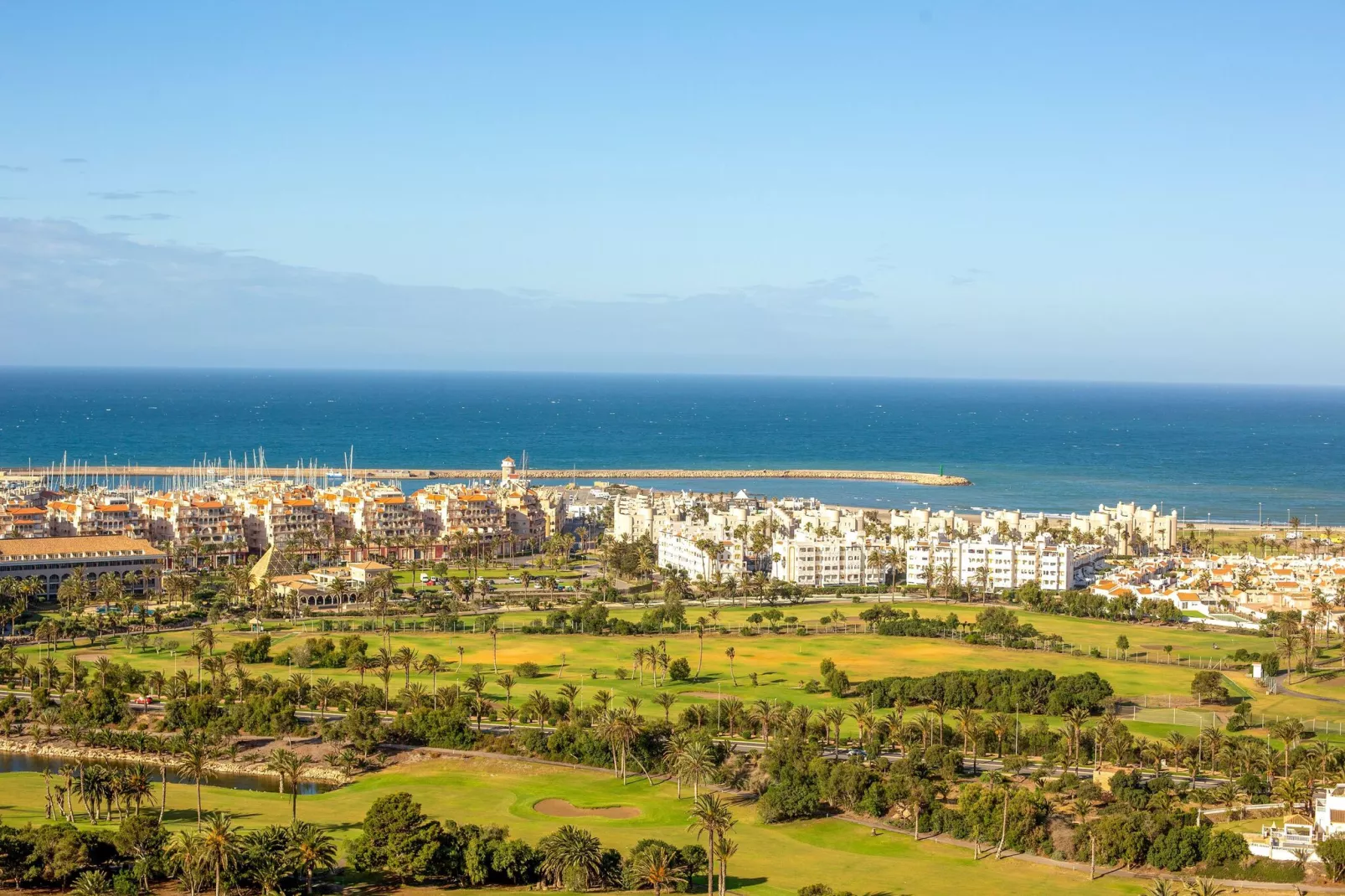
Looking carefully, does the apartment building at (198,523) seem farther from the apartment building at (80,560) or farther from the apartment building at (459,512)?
the apartment building at (459,512)

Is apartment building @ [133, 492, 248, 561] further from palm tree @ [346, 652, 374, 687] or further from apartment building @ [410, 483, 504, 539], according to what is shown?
palm tree @ [346, 652, 374, 687]

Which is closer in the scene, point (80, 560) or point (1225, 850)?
point (1225, 850)

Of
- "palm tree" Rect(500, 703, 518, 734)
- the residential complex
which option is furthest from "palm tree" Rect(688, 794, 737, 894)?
the residential complex

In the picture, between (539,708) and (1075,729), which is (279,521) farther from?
(1075,729)

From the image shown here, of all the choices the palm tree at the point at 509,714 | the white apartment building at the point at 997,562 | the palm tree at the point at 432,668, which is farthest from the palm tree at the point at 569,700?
the white apartment building at the point at 997,562

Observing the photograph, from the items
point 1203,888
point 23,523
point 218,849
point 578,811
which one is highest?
point 23,523

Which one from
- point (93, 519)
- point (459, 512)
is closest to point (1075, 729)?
point (459, 512)

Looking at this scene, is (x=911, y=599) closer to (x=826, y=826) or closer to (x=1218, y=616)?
(x=1218, y=616)
